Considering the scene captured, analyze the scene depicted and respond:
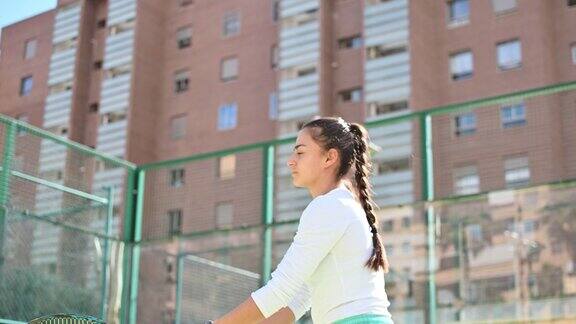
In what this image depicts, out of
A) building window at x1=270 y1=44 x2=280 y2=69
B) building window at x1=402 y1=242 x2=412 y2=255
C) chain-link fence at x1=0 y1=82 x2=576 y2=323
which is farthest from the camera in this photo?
building window at x1=270 y1=44 x2=280 y2=69

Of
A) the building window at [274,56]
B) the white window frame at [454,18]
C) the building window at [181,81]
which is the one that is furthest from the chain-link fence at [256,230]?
the building window at [181,81]

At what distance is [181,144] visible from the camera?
142ft

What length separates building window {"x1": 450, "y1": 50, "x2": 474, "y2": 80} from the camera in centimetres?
3619

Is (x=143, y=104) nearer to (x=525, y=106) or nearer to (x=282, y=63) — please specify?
(x=282, y=63)

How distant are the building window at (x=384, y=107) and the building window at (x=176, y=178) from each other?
24194mm

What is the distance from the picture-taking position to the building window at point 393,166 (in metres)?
27.9

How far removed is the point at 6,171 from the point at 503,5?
28.5m

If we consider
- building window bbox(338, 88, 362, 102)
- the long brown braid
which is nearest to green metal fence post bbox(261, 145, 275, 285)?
the long brown braid

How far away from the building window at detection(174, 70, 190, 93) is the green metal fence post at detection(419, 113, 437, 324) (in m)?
34.1

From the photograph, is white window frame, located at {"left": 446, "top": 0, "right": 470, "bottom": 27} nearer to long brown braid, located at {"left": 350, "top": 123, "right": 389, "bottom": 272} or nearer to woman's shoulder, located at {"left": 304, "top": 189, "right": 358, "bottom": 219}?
long brown braid, located at {"left": 350, "top": 123, "right": 389, "bottom": 272}

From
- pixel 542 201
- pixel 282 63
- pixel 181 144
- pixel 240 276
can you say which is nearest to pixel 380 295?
pixel 542 201

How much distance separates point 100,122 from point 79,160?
108 feet

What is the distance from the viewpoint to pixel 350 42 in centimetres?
3888

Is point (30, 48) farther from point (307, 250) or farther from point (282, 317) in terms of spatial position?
point (307, 250)
